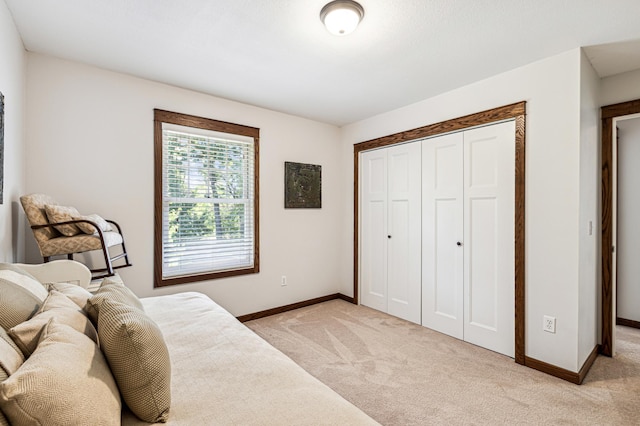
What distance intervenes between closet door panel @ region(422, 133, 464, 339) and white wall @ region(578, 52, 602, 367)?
0.91 metres

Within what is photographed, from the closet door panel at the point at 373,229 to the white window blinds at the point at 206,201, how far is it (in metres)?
1.47

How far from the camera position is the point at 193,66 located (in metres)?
2.60

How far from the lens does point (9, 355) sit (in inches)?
30.6

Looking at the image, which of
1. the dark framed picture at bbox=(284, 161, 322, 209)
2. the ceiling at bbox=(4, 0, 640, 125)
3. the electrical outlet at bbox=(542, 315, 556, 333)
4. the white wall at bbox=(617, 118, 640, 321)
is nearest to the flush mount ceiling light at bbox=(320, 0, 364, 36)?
the ceiling at bbox=(4, 0, 640, 125)

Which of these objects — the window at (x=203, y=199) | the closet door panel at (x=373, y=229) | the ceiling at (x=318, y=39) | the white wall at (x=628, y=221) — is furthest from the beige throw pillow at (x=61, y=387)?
the white wall at (x=628, y=221)

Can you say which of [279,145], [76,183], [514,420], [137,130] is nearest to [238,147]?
[279,145]

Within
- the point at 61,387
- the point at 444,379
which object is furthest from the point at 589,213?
the point at 61,387

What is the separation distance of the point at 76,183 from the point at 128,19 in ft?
4.67

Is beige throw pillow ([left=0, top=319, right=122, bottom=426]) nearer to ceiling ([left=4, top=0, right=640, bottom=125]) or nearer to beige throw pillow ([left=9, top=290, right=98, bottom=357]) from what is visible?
beige throw pillow ([left=9, top=290, right=98, bottom=357])

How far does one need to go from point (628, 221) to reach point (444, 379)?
3.03 metres

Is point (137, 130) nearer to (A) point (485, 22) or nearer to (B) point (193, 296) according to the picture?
(B) point (193, 296)

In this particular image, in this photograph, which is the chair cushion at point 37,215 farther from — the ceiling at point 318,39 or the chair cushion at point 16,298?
the ceiling at point 318,39

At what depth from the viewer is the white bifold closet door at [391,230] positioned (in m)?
3.47

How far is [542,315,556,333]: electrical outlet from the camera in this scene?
2.39 m
